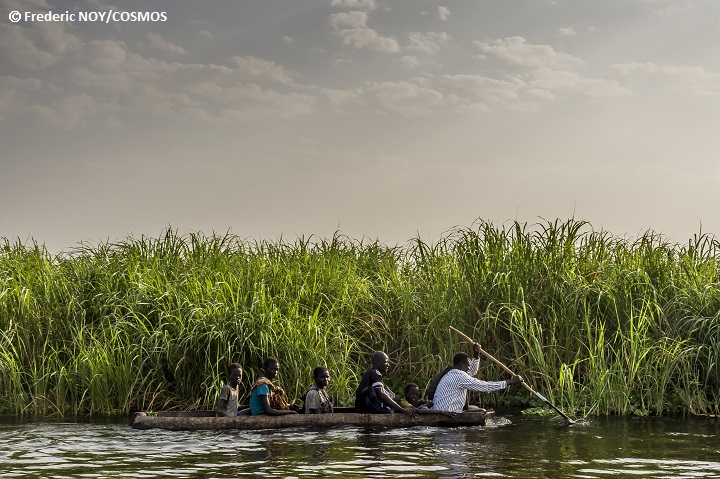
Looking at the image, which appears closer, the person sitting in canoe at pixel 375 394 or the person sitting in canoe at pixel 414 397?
the person sitting in canoe at pixel 375 394

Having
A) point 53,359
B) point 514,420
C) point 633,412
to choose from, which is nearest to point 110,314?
point 53,359

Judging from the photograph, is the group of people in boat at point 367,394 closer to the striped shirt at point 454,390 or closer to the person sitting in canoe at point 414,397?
the striped shirt at point 454,390

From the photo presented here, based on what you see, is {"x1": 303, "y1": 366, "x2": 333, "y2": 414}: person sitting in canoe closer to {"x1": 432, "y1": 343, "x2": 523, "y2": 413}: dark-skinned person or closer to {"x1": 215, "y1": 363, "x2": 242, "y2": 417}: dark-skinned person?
{"x1": 215, "y1": 363, "x2": 242, "y2": 417}: dark-skinned person

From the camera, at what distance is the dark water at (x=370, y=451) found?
8953 mm

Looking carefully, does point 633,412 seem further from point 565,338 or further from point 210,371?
point 210,371

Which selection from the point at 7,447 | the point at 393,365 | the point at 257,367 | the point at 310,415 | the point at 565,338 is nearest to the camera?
the point at 7,447

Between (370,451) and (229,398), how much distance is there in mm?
2689

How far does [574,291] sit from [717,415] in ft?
9.24

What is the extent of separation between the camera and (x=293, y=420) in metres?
11.9

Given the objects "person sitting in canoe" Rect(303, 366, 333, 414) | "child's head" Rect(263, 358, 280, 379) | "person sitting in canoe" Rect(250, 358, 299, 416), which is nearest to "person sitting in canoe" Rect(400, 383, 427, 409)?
"person sitting in canoe" Rect(303, 366, 333, 414)

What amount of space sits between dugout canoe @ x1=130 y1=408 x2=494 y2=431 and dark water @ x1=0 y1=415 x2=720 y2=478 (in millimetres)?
179

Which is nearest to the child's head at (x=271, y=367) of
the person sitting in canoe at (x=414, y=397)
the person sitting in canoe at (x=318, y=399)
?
the person sitting in canoe at (x=318, y=399)

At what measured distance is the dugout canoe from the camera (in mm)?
11430

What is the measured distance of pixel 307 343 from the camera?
14.1 metres
